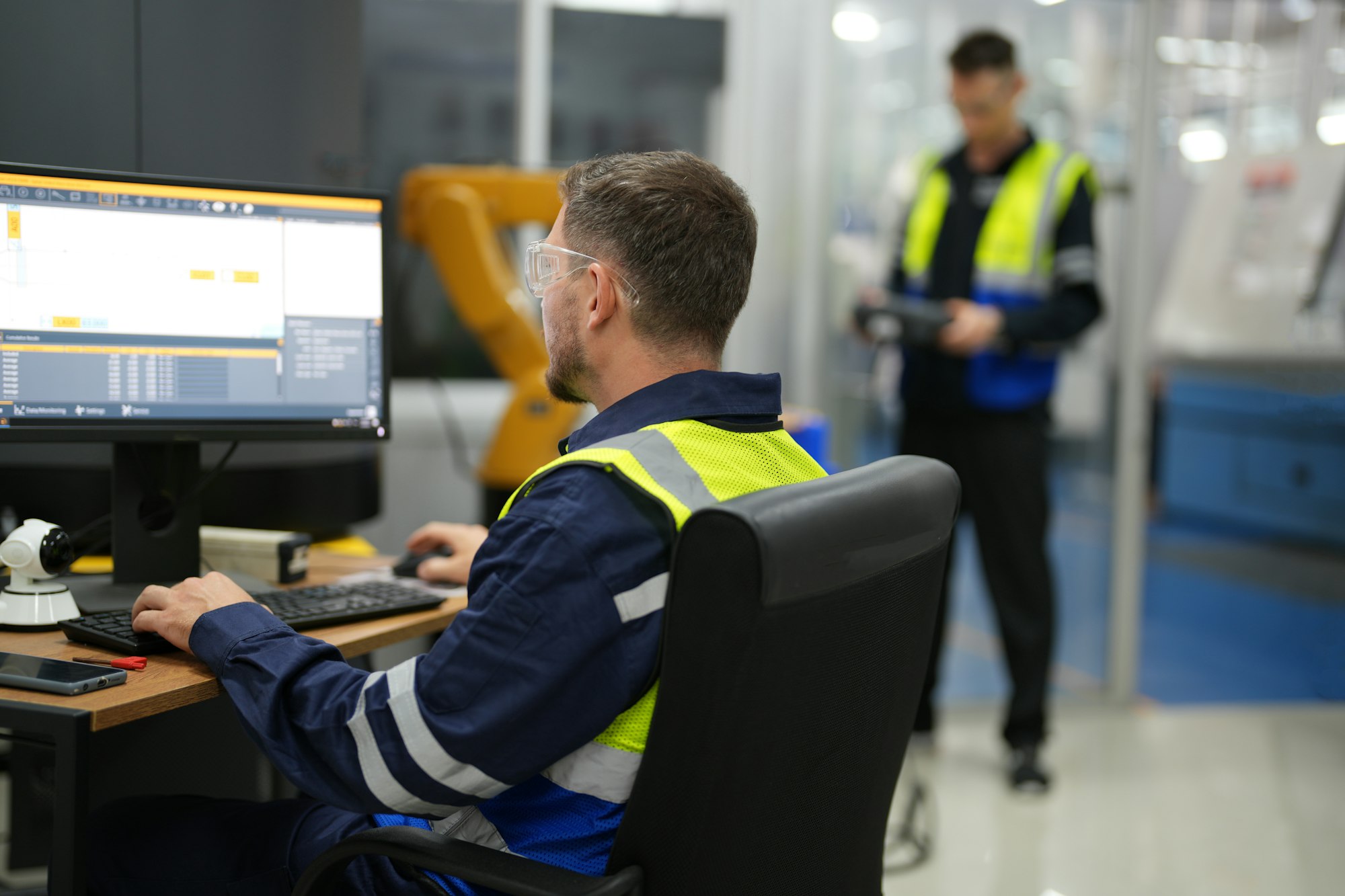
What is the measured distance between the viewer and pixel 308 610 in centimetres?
145

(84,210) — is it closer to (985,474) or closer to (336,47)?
(336,47)

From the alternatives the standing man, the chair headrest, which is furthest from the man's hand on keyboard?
the standing man

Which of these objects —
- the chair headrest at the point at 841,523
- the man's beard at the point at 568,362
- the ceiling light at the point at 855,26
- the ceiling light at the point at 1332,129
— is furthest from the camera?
the ceiling light at the point at 1332,129

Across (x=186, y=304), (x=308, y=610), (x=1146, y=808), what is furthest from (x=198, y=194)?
(x=1146, y=808)

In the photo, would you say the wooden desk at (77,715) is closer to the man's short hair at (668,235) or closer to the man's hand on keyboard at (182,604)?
the man's hand on keyboard at (182,604)

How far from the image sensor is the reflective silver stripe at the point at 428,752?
99 cm

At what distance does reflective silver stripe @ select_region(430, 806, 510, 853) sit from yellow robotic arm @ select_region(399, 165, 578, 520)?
1.75 meters

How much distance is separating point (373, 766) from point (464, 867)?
0.38 ft

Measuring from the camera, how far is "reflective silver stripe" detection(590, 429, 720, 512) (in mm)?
1012

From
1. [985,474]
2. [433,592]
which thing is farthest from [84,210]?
[985,474]

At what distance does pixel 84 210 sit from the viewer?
149 cm

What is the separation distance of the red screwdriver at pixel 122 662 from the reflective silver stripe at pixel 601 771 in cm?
50

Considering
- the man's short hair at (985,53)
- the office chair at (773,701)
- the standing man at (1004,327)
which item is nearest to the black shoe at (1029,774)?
the standing man at (1004,327)

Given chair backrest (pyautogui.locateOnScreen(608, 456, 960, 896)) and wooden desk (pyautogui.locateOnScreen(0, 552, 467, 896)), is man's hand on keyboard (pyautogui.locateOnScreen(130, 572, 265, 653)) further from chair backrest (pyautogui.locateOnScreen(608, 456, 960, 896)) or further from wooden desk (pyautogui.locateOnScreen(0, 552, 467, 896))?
chair backrest (pyautogui.locateOnScreen(608, 456, 960, 896))
